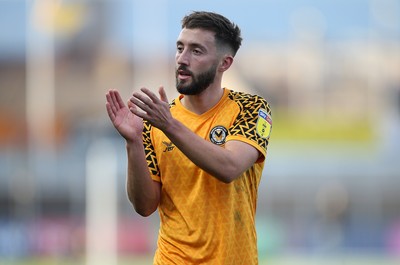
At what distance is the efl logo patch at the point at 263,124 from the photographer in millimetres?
5589

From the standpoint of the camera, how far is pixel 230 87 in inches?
1312

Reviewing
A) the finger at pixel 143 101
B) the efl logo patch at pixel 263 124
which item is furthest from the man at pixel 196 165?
the finger at pixel 143 101

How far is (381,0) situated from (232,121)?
94.7 ft

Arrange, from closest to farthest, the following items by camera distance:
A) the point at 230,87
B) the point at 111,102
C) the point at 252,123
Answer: the point at 111,102, the point at 252,123, the point at 230,87

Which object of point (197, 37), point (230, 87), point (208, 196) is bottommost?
point (208, 196)

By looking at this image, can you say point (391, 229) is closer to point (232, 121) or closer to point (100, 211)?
point (100, 211)

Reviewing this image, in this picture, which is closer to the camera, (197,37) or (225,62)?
(197,37)

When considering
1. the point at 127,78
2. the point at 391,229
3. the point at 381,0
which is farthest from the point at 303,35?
the point at 391,229

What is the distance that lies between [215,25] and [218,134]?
600 mm

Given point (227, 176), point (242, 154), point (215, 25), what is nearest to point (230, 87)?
point (215, 25)

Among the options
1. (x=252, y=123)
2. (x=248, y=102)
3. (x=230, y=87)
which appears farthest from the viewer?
(x=230, y=87)

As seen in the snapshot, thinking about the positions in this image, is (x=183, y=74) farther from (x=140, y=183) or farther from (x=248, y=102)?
(x=140, y=183)

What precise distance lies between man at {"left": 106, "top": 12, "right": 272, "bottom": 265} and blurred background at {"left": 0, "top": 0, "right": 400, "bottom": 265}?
64.0 feet

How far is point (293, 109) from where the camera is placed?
108 ft
